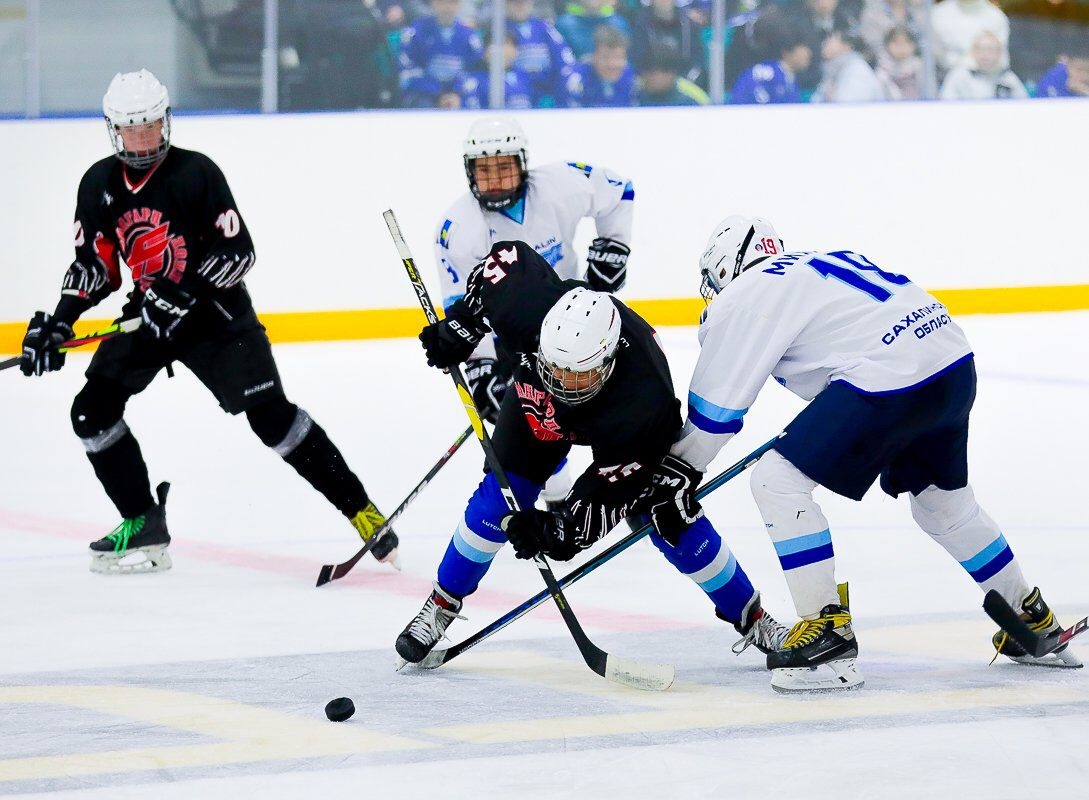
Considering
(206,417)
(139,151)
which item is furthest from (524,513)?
(206,417)

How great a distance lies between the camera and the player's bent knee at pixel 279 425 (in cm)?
417

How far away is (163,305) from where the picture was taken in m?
4.00

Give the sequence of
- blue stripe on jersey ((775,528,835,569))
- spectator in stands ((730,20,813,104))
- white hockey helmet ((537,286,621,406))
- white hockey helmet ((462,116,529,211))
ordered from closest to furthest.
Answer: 1. white hockey helmet ((537,286,621,406))
2. blue stripe on jersey ((775,528,835,569))
3. white hockey helmet ((462,116,529,211))
4. spectator in stands ((730,20,813,104))

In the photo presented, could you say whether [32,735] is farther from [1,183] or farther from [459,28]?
[459,28]

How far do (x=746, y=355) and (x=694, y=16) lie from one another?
201 inches

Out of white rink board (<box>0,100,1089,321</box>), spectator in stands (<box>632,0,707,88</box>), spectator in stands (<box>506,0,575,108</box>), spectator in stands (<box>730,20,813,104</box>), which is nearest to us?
white rink board (<box>0,100,1089,321</box>)

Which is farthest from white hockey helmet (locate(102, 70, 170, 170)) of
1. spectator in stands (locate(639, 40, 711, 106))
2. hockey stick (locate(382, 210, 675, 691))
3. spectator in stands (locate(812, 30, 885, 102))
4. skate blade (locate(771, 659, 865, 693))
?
spectator in stands (locate(812, 30, 885, 102))

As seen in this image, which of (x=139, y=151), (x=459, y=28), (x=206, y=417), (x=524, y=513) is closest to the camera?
(x=524, y=513)

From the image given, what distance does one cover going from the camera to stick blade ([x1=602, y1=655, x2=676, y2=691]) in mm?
3029

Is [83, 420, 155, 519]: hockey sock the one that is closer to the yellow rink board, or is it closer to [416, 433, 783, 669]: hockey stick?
[416, 433, 783, 669]: hockey stick

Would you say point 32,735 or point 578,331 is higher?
point 578,331

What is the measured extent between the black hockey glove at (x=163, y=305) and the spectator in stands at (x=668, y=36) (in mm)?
4130

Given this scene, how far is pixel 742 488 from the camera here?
16.2ft

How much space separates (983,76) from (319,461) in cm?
504
